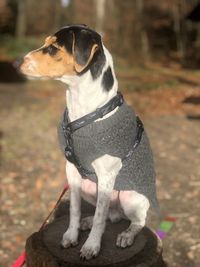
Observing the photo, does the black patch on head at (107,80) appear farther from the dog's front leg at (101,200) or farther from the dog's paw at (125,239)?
the dog's paw at (125,239)

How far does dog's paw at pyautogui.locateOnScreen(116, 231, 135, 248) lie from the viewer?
3.69m

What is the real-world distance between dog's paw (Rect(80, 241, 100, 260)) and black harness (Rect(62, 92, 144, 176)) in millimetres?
566

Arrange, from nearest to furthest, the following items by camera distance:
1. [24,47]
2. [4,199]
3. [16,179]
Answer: [4,199] < [16,179] < [24,47]

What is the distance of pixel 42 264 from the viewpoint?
3.61m

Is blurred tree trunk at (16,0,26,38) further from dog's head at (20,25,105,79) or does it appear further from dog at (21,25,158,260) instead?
dog's head at (20,25,105,79)

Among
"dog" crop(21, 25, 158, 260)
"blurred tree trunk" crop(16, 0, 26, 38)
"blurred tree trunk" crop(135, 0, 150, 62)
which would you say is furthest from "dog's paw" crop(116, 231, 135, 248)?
"blurred tree trunk" crop(16, 0, 26, 38)

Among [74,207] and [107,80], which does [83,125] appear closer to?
[107,80]

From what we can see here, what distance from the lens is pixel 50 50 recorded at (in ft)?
10.4

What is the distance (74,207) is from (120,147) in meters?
0.69

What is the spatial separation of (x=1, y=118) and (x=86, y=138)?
31.1ft

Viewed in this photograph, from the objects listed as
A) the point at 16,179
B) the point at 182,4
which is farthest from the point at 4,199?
the point at 182,4

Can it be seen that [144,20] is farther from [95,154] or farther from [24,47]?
[95,154]

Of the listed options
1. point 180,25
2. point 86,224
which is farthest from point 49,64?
point 180,25

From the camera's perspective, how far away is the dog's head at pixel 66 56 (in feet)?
10.1
